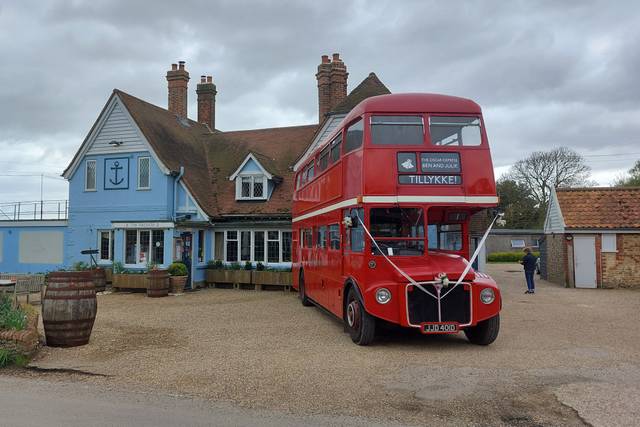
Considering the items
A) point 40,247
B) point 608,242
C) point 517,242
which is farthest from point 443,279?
point 517,242

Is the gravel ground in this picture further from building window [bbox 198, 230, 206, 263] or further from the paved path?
building window [bbox 198, 230, 206, 263]

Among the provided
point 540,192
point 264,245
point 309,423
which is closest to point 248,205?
point 264,245

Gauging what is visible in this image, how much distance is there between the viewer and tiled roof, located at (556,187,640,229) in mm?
19484

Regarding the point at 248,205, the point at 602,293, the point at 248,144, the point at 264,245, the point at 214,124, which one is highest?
the point at 214,124

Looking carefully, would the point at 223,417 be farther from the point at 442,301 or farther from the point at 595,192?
the point at 595,192

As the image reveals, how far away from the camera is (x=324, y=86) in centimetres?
2364

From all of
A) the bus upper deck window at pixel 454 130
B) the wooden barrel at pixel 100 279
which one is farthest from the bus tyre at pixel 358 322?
the wooden barrel at pixel 100 279

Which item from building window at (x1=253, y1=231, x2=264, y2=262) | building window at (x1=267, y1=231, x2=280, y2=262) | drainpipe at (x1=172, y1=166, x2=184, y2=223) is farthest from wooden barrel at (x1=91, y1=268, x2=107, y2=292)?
building window at (x1=267, y1=231, x2=280, y2=262)

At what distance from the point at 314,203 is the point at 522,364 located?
22.1ft

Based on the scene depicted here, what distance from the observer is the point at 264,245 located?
20125 mm

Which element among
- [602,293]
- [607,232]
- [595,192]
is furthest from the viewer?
[595,192]

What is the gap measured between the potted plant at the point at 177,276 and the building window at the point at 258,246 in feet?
10.2

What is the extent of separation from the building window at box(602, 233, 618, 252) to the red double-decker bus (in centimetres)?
1266

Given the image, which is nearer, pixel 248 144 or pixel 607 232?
pixel 607 232
